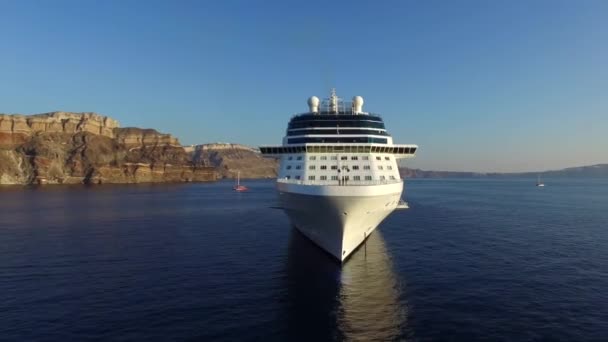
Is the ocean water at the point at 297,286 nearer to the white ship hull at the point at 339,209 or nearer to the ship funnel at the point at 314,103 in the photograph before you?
the white ship hull at the point at 339,209

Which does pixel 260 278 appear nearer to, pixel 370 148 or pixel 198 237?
pixel 370 148

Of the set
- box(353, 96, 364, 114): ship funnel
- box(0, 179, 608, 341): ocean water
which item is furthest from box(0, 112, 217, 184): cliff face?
box(353, 96, 364, 114): ship funnel

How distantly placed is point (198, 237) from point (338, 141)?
2124cm

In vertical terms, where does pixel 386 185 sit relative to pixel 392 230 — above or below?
above

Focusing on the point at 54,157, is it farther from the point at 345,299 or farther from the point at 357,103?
the point at 345,299

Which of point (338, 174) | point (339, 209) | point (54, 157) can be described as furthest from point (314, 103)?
point (54, 157)

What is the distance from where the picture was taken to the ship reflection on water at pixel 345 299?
1769cm

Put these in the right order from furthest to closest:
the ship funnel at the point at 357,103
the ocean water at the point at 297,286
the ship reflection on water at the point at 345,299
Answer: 1. the ship funnel at the point at 357,103
2. the ocean water at the point at 297,286
3. the ship reflection on water at the point at 345,299

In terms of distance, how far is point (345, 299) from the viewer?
21.6m

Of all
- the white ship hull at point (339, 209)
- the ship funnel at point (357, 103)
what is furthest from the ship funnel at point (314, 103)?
the white ship hull at point (339, 209)

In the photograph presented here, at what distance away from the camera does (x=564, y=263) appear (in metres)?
29.8

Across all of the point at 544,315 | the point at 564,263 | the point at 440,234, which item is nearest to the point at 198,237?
the point at 440,234

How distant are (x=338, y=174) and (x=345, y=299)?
1189 centimetres

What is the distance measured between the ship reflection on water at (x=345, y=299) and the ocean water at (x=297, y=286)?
110 millimetres
